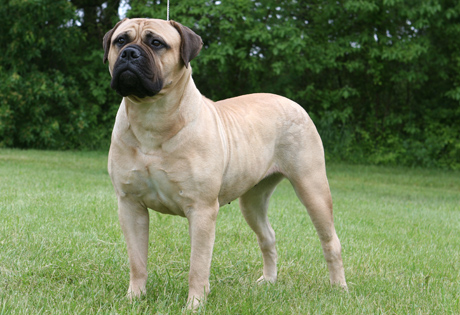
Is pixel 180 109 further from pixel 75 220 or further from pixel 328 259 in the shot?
pixel 75 220

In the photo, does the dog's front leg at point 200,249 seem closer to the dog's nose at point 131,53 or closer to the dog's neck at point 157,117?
the dog's neck at point 157,117

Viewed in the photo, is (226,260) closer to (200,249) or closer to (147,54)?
(200,249)

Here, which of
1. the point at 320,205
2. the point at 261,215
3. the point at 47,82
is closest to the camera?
the point at 320,205

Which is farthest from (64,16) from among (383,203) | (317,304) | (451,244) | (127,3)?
(317,304)

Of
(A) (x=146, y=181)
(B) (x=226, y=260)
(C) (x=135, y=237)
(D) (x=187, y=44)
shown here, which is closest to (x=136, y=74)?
(D) (x=187, y=44)

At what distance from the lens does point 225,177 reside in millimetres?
3281

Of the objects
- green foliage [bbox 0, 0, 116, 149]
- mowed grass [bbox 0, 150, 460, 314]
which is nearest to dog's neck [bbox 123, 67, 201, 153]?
mowed grass [bbox 0, 150, 460, 314]

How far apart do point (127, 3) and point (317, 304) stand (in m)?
15.2

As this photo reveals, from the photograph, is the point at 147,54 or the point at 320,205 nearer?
the point at 147,54

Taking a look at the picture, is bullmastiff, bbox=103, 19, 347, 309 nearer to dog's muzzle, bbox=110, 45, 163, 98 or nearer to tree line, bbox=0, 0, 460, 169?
dog's muzzle, bbox=110, 45, 163, 98

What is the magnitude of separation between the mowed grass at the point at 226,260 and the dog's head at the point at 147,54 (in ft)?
4.06

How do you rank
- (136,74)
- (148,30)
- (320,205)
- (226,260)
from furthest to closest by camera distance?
1. (226,260)
2. (320,205)
3. (148,30)
4. (136,74)

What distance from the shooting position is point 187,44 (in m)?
3.08

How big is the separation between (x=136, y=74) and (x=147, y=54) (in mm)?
146
